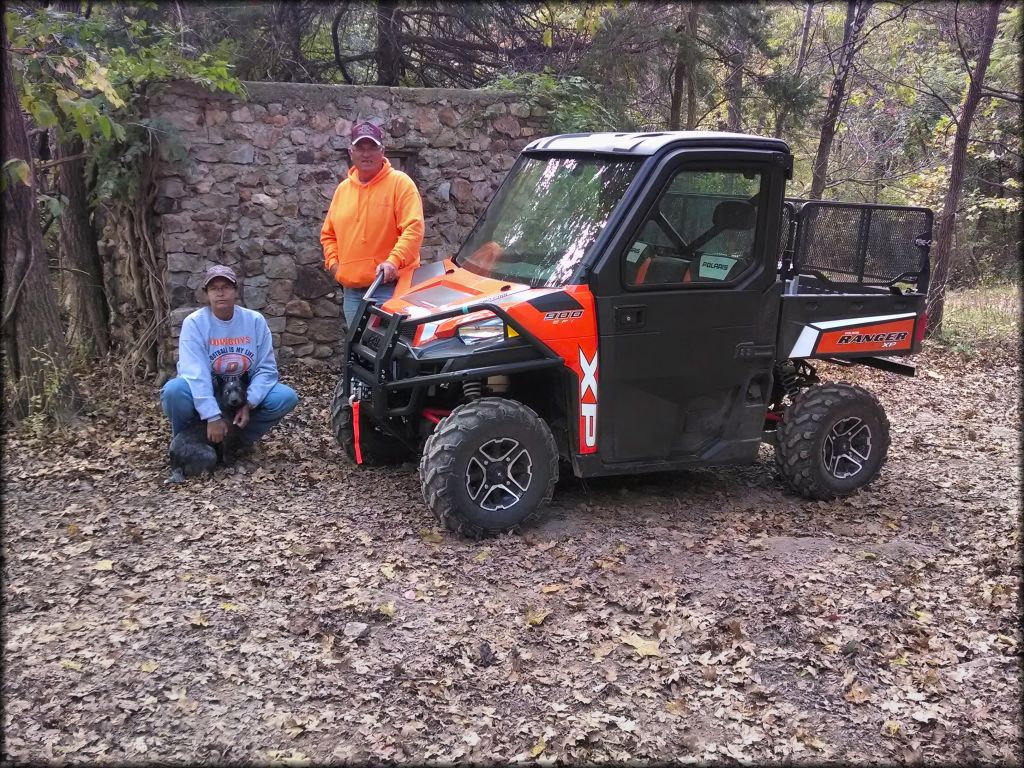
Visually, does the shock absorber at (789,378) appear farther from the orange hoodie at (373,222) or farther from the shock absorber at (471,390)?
the orange hoodie at (373,222)

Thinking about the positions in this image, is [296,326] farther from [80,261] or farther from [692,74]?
[692,74]

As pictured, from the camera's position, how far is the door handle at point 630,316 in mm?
4883

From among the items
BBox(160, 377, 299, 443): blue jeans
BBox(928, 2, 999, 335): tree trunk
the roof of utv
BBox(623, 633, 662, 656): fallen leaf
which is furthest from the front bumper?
BBox(928, 2, 999, 335): tree trunk

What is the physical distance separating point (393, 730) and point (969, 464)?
511 centimetres

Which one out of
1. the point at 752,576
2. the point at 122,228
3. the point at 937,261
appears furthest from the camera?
the point at 937,261

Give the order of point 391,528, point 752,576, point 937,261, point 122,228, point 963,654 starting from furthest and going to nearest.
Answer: point 937,261 → point 122,228 → point 391,528 → point 752,576 → point 963,654

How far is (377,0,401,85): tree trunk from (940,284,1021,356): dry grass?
7184 millimetres

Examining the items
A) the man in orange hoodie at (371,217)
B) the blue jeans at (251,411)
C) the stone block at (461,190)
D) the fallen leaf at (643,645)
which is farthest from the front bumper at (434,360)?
the stone block at (461,190)

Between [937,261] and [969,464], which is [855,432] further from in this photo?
[937,261]

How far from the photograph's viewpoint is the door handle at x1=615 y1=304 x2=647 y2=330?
16.0ft

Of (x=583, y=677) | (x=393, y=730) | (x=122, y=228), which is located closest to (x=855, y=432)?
(x=583, y=677)

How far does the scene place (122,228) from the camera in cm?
781

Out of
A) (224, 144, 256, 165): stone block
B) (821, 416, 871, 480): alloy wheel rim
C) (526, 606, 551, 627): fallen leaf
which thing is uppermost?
(224, 144, 256, 165): stone block

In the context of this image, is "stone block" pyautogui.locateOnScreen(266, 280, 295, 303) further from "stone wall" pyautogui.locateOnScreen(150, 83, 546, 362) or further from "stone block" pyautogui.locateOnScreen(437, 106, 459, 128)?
"stone block" pyautogui.locateOnScreen(437, 106, 459, 128)
